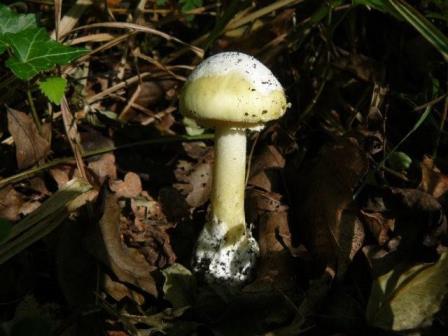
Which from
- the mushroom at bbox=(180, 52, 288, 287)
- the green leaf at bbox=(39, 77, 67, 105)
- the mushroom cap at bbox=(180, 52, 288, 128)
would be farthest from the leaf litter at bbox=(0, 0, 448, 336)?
the mushroom cap at bbox=(180, 52, 288, 128)

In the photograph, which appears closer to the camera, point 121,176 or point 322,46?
point 121,176

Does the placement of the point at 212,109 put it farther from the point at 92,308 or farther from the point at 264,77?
the point at 92,308

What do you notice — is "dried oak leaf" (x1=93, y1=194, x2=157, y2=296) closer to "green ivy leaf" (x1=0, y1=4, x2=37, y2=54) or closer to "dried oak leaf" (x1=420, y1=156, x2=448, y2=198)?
"green ivy leaf" (x1=0, y1=4, x2=37, y2=54)

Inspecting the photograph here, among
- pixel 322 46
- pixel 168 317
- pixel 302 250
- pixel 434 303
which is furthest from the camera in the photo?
pixel 322 46

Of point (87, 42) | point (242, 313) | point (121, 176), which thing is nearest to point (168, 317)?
point (242, 313)

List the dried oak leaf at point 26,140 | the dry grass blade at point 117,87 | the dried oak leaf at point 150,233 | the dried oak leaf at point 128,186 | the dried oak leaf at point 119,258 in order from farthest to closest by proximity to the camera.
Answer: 1. the dry grass blade at point 117,87
2. the dried oak leaf at point 128,186
3. the dried oak leaf at point 26,140
4. the dried oak leaf at point 150,233
5. the dried oak leaf at point 119,258

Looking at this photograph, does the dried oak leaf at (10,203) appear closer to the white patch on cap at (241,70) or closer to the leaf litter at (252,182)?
the leaf litter at (252,182)

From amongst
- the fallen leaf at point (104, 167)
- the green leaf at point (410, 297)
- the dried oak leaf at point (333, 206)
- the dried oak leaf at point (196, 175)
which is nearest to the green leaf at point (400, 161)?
the dried oak leaf at point (333, 206)

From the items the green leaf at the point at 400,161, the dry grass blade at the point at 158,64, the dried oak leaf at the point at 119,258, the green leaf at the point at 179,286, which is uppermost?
the dry grass blade at the point at 158,64
